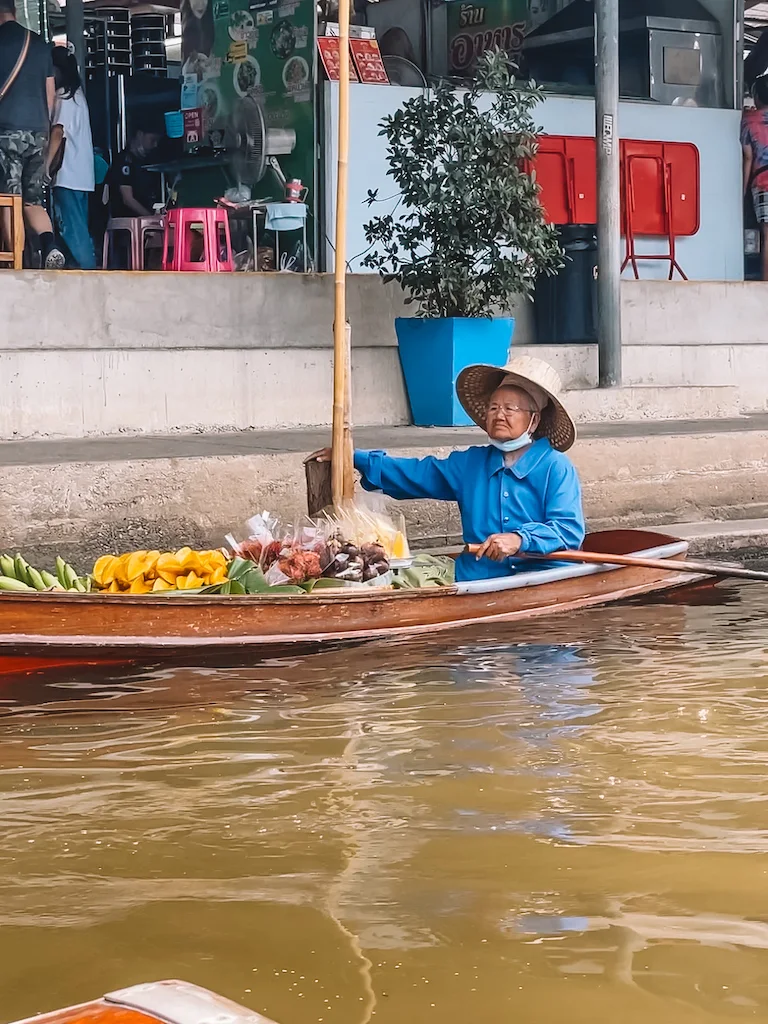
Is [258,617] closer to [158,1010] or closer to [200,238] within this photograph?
[158,1010]

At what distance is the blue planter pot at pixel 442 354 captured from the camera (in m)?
10.1

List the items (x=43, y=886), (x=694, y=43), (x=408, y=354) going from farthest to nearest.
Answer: (x=694, y=43) < (x=408, y=354) < (x=43, y=886)

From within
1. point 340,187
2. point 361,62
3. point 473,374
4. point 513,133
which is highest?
point 361,62

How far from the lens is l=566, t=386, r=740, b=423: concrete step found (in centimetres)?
1082

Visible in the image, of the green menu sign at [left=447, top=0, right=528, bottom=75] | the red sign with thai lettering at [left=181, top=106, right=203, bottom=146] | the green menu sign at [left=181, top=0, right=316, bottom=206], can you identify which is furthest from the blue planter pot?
the green menu sign at [left=447, top=0, right=528, bottom=75]

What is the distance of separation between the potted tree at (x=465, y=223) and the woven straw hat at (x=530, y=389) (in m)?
2.75

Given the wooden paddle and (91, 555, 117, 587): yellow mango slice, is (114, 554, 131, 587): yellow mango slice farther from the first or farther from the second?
the wooden paddle

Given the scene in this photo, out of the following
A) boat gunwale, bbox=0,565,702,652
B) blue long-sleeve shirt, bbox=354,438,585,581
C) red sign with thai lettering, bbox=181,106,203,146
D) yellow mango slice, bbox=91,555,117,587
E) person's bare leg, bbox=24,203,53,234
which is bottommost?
boat gunwale, bbox=0,565,702,652

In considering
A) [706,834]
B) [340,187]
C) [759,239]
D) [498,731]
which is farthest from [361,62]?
[706,834]

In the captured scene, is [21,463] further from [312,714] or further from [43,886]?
[43,886]

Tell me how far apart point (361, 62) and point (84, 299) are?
382cm

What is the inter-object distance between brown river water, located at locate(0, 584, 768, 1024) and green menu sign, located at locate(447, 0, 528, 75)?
31.2 ft

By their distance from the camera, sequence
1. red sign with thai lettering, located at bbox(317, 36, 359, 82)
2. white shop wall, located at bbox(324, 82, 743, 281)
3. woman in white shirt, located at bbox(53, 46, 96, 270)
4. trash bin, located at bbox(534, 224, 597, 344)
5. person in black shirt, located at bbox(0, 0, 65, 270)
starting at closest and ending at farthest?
person in black shirt, located at bbox(0, 0, 65, 270) < trash bin, located at bbox(534, 224, 597, 344) < red sign with thai lettering, located at bbox(317, 36, 359, 82) < white shop wall, located at bbox(324, 82, 743, 281) < woman in white shirt, located at bbox(53, 46, 96, 270)

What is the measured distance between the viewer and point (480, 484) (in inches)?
275
